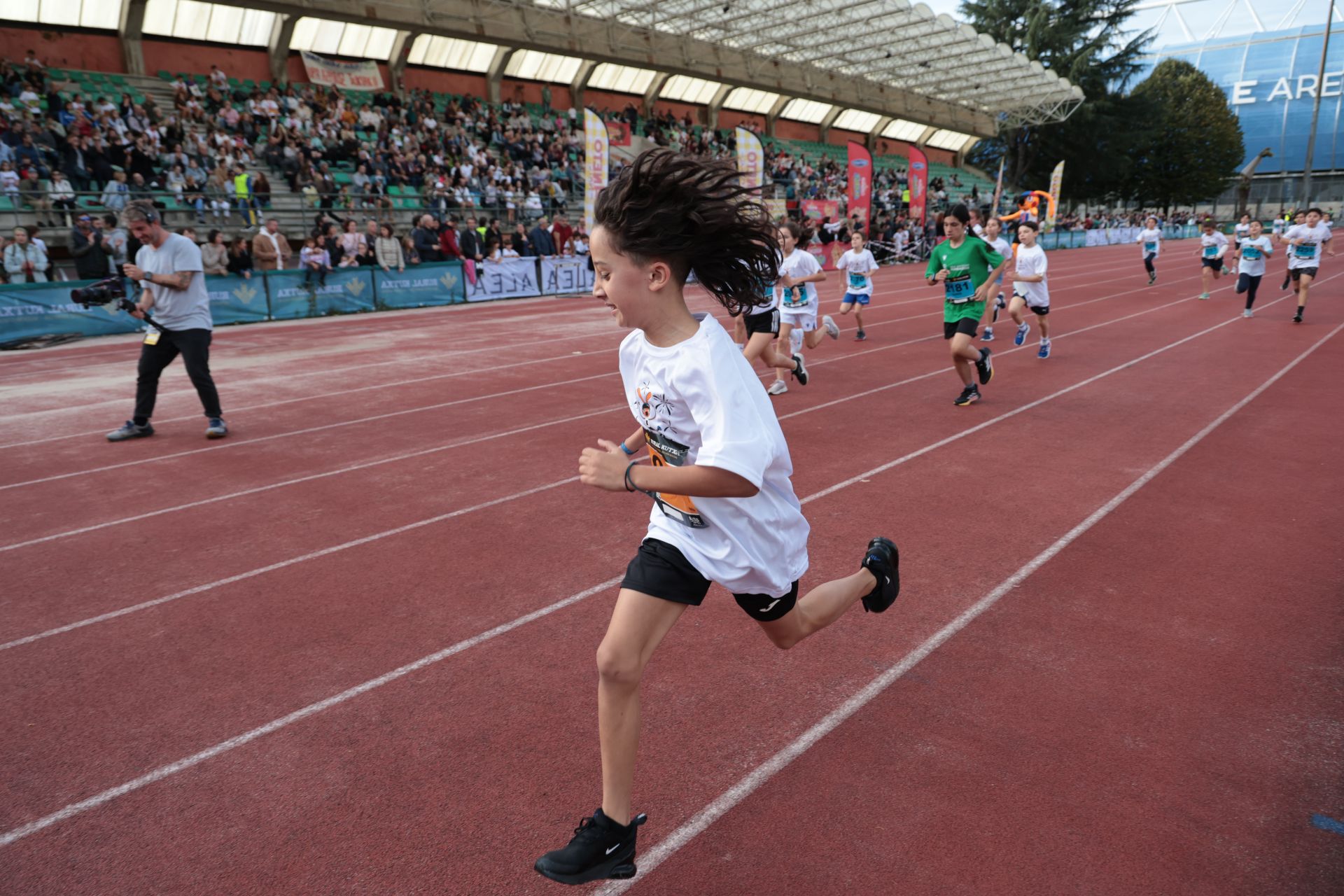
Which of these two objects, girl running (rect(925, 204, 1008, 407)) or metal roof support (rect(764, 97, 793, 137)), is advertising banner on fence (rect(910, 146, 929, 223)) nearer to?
metal roof support (rect(764, 97, 793, 137))

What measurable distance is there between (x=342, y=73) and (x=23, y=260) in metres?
16.6

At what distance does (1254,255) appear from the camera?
1568 centimetres

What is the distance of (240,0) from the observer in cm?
2517

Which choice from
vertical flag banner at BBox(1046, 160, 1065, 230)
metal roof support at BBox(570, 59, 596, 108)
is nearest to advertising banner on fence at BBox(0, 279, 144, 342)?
metal roof support at BBox(570, 59, 596, 108)

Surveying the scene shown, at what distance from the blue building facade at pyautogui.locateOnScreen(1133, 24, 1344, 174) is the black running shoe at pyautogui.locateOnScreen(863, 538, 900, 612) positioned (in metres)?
91.7

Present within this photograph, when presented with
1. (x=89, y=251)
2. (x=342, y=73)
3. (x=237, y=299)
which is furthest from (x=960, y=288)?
(x=342, y=73)

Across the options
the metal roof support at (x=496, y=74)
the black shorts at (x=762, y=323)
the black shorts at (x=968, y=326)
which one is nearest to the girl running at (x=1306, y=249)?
the black shorts at (x=968, y=326)

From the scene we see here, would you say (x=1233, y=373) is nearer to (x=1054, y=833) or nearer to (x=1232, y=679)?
(x=1232, y=679)

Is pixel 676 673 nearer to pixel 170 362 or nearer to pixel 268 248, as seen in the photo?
pixel 170 362

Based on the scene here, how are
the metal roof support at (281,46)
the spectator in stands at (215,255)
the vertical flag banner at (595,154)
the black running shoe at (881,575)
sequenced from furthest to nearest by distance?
the metal roof support at (281,46) → the vertical flag banner at (595,154) → the spectator in stands at (215,255) → the black running shoe at (881,575)

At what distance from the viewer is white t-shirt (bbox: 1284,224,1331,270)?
14.4 m

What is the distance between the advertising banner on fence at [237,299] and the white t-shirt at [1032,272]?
13767mm

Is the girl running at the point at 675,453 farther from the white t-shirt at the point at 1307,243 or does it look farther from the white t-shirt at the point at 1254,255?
the white t-shirt at the point at 1254,255

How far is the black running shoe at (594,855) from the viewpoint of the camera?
238cm
